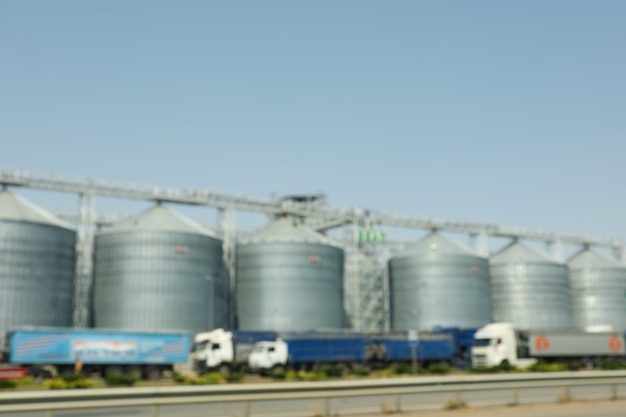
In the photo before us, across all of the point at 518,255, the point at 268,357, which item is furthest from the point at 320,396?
the point at 518,255

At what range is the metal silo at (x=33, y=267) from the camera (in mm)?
75000

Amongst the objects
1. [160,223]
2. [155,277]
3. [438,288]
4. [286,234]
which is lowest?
[438,288]

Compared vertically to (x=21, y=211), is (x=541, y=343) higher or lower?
lower

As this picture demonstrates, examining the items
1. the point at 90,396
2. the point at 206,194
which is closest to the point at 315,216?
the point at 206,194

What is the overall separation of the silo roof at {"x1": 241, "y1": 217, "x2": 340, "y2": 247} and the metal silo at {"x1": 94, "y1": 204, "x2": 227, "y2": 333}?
32.1 ft

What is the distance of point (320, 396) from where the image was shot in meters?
21.3

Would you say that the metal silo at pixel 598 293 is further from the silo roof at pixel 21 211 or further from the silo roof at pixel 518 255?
the silo roof at pixel 21 211

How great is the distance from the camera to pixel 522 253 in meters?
125

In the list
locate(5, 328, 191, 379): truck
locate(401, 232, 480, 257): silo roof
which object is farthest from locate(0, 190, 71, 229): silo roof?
locate(401, 232, 480, 257): silo roof

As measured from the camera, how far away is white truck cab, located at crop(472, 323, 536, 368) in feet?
197

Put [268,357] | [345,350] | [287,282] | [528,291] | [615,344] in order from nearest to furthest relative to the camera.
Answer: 1. [268,357]
2. [345,350]
3. [615,344]
4. [287,282]
5. [528,291]

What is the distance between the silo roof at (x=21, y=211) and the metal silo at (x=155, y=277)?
7767 mm

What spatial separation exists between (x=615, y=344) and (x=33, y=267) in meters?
63.3

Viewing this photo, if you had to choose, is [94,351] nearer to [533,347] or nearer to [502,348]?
[502,348]
